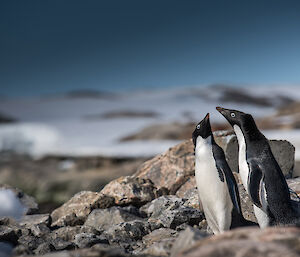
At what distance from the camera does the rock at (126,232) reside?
10.9ft

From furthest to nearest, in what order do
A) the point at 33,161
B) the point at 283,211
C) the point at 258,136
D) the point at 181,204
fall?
the point at 33,161
the point at 181,204
the point at 258,136
the point at 283,211

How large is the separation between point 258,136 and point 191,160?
1777mm

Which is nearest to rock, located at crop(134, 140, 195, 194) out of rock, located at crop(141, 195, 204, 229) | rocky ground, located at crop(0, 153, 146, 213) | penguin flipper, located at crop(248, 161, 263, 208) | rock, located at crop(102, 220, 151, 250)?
rock, located at crop(141, 195, 204, 229)

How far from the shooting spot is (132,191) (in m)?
4.26

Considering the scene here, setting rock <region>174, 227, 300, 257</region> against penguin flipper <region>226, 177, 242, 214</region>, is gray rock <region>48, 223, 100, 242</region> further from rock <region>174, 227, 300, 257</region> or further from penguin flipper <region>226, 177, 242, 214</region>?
rock <region>174, 227, 300, 257</region>

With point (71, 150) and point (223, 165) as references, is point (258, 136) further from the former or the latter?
point (71, 150)

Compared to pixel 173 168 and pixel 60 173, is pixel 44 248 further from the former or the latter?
pixel 60 173

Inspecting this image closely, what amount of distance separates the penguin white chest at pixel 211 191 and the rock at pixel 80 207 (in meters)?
1.37

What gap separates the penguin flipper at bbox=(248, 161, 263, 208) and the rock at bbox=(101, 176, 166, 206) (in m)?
1.70

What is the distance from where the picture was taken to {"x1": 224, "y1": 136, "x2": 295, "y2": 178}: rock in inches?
167

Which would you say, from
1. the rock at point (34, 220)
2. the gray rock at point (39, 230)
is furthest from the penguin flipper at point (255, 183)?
Result: the rock at point (34, 220)

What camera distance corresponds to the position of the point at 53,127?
1820 cm

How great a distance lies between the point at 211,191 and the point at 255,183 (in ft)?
1.18

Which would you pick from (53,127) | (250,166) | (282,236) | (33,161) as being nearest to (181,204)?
(250,166)
